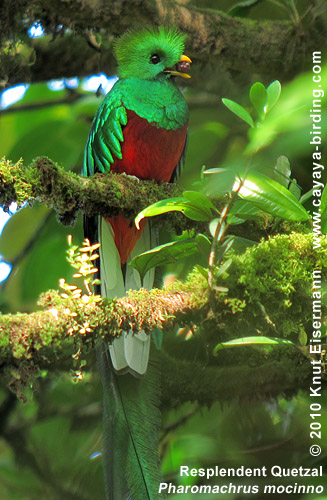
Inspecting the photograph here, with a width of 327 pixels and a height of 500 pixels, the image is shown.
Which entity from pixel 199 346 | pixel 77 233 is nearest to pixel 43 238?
pixel 77 233

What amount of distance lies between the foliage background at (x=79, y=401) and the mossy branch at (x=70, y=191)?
65 centimetres

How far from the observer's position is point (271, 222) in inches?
84.7

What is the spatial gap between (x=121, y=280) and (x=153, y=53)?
40.3 inches

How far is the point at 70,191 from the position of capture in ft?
6.12

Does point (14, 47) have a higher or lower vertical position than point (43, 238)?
higher

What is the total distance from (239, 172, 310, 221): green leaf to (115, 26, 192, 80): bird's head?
48.2 inches

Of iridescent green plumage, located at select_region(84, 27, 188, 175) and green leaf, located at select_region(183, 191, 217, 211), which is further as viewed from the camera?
iridescent green plumage, located at select_region(84, 27, 188, 175)

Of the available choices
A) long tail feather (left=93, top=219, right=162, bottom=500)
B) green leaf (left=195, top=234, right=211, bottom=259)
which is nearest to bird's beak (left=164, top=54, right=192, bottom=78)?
long tail feather (left=93, top=219, right=162, bottom=500)

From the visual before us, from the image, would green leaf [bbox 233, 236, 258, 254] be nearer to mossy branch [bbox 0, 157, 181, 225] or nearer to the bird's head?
mossy branch [bbox 0, 157, 181, 225]

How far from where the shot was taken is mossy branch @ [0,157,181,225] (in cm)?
173

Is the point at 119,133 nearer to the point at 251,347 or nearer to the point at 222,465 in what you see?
the point at 251,347

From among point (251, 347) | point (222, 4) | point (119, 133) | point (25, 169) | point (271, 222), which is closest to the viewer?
point (25, 169)

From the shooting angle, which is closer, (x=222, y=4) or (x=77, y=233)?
(x=77, y=233)

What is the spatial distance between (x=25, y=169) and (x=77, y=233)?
1233 millimetres
